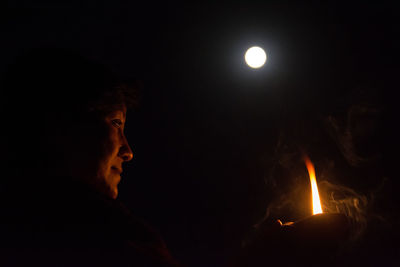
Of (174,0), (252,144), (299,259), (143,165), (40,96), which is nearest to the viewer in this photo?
(299,259)

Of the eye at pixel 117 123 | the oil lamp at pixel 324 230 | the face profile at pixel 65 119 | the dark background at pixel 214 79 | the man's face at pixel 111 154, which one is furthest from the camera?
the dark background at pixel 214 79

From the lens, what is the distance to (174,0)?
3689mm

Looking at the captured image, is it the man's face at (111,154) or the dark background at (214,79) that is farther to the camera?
the dark background at (214,79)

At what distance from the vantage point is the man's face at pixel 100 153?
1.66 m

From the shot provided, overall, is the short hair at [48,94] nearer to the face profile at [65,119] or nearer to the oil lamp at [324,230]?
the face profile at [65,119]

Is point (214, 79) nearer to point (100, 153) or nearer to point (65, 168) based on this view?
point (100, 153)

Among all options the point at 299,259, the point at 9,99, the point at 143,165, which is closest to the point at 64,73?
the point at 9,99

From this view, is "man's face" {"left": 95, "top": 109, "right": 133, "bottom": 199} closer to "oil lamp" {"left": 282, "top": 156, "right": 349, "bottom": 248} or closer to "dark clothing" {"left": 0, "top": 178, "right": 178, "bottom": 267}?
"dark clothing" {"left": 0, "top": 178, "right": 178, "bottom": 267}

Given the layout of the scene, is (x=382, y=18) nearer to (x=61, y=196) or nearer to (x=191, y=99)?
(x=191, y=99)

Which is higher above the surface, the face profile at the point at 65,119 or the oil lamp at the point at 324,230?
the face profile at the point at 65,119

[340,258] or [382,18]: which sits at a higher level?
[382,18]

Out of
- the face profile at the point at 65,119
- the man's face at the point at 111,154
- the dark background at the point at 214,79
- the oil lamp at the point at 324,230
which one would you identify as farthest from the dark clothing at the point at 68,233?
the dark background at the point at 214,79

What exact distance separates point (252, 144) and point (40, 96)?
8.62ft

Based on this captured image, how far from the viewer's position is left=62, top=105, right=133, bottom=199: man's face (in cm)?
166
